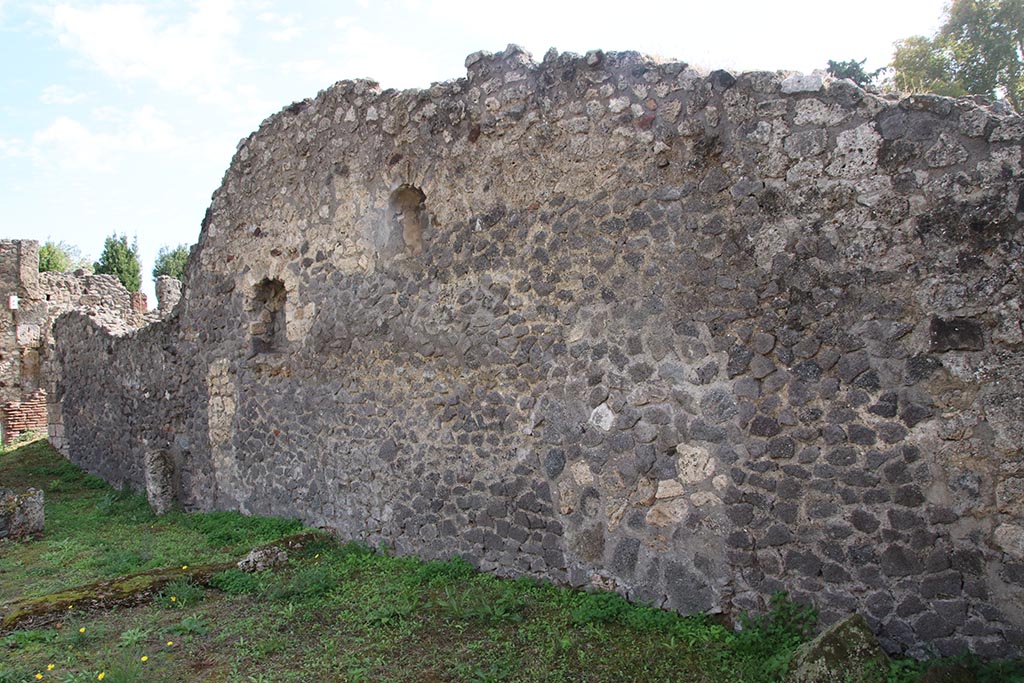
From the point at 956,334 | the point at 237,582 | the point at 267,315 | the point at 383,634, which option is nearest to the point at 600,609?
the point at 383,634

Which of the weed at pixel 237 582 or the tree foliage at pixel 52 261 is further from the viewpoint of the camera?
the tree foliage at pixel 52 261

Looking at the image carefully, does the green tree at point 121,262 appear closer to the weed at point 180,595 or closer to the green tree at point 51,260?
the green tree at point 51,260

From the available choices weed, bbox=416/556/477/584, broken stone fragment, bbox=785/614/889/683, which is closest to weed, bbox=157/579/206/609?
weed, bbox=416/556/477/584

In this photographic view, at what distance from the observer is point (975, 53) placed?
66.3 ft

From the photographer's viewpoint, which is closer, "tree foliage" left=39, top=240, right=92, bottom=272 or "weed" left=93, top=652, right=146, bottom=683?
"weed" left=93, top=652, right=146, bottom=683

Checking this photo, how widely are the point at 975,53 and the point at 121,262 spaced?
33545mm

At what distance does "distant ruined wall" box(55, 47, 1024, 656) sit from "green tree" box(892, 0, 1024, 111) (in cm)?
1742

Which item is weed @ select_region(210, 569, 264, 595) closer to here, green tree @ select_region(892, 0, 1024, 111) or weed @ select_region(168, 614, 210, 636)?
weed @ select_region(168, 614, 210, 636)

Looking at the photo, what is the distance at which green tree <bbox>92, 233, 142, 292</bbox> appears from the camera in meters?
34.6

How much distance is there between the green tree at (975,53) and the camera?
19.8 metres

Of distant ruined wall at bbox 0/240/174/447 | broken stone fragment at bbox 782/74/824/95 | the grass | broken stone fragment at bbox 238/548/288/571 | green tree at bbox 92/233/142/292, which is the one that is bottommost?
the grass

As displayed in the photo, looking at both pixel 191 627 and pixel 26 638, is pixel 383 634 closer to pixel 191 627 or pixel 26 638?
pixel 191 627

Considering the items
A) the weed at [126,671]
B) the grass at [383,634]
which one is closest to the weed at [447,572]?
the grass at [383,634]

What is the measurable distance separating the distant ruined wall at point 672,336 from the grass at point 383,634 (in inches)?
9.9
